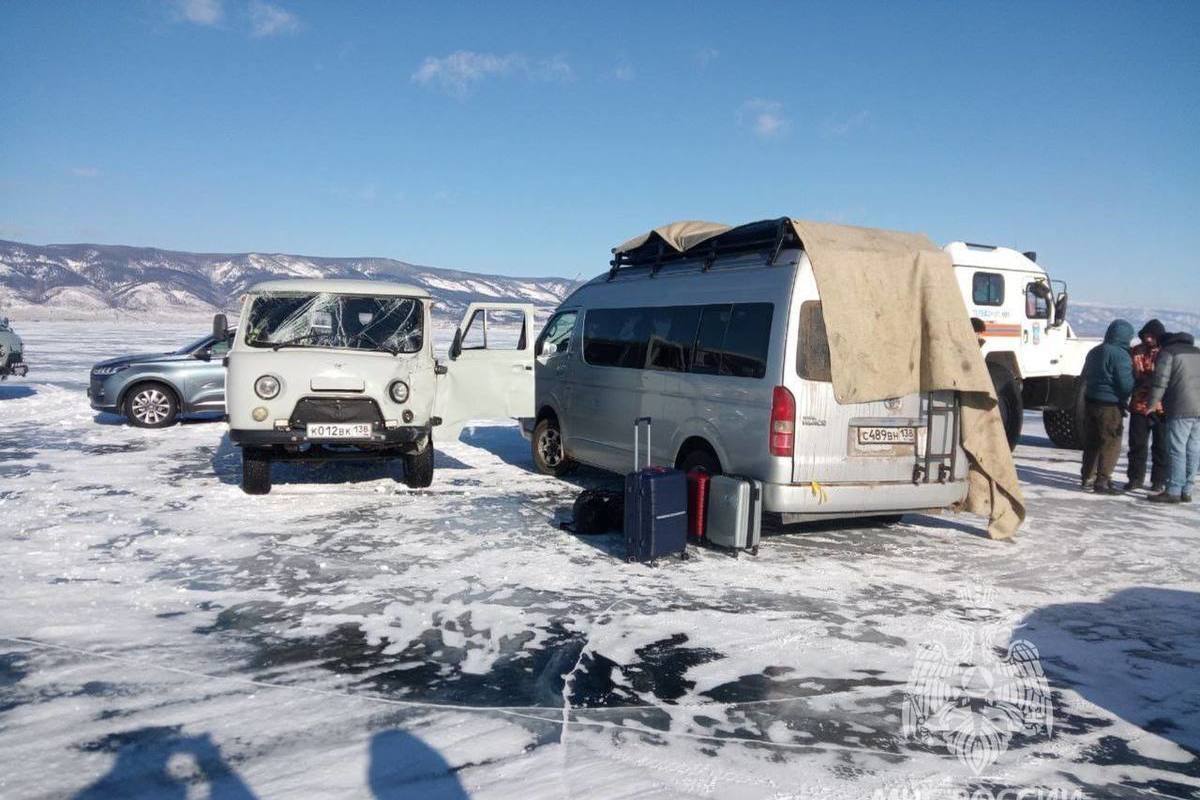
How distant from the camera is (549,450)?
34.0ft

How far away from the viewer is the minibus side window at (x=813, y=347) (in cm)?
643

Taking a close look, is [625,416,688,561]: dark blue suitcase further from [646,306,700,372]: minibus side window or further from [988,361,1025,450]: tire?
[988,361,1025,450]: tire

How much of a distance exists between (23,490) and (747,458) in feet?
24.0

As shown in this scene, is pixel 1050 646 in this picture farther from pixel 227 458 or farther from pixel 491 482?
pixel 227 458

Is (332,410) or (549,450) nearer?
(332,410)

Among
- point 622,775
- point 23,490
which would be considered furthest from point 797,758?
point 23,490

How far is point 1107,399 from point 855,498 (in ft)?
15.8

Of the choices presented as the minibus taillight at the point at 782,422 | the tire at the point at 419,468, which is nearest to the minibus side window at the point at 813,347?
the minibus taillight at the point at 782,422

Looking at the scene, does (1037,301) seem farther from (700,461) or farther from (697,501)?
(697,501)

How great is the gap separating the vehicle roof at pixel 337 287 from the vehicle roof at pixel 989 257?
300 inches

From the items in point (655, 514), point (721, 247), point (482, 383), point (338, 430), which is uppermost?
point (721, 247)

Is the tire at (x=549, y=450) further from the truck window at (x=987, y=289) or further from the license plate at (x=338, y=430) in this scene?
the truck window at (x=987, y=289)

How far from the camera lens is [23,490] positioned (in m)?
8.56

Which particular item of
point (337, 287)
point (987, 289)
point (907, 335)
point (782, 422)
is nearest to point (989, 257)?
point (987, 289)
